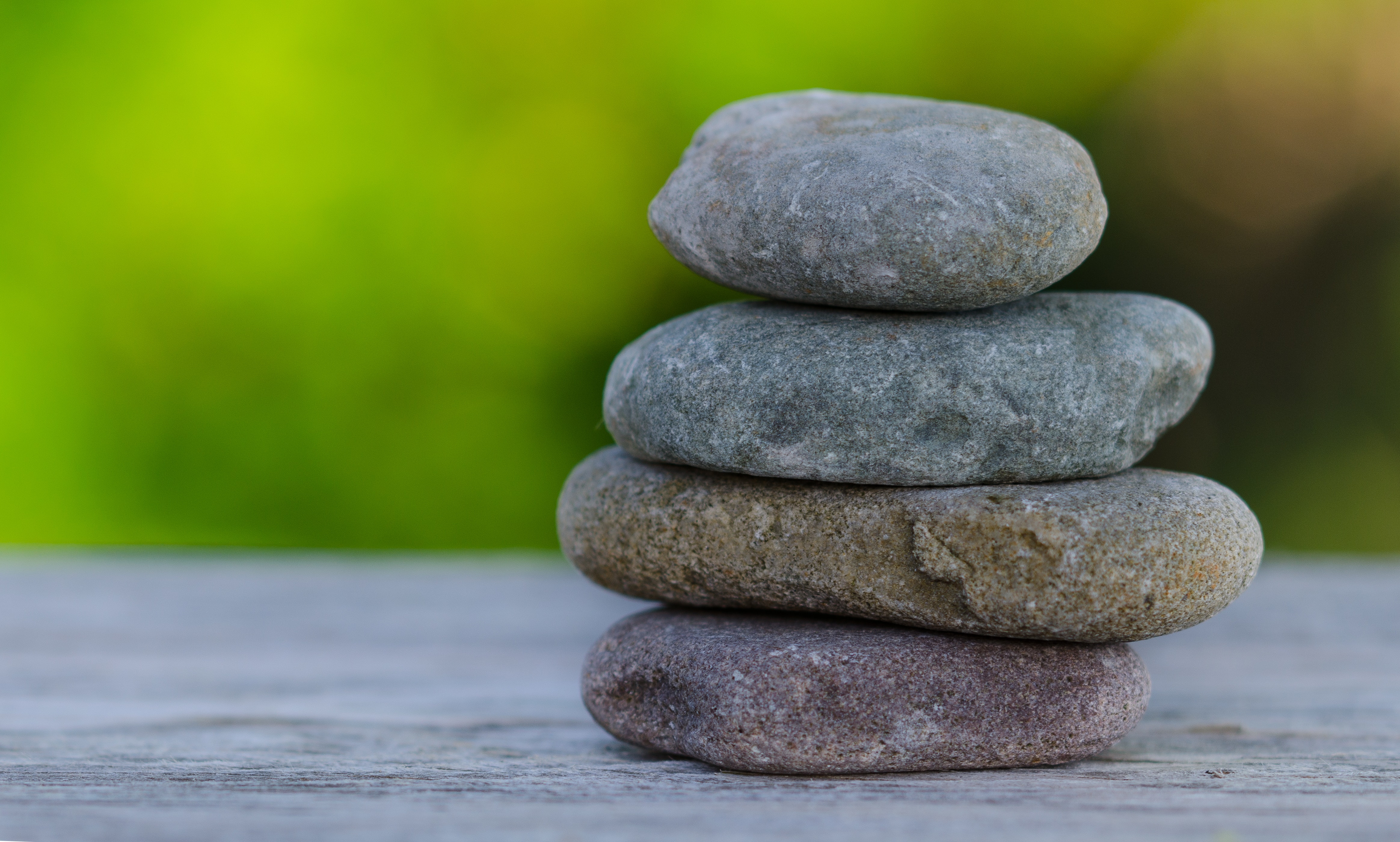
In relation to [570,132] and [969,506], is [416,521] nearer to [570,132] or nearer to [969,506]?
[570,132]

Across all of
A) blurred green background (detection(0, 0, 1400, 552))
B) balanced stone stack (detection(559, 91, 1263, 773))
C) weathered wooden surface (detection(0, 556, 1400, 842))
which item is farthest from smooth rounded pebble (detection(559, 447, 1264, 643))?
blurred green background (detection(0, 0, 1400, 552))

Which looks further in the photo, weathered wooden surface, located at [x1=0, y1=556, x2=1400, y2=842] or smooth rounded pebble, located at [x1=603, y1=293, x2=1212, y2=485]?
smooth rounded pebble, located at [x1=603, y1=293, x2=1212, y2=485]

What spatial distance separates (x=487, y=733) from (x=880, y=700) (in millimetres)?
836

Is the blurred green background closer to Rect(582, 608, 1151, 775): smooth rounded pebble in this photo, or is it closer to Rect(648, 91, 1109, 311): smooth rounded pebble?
Rect(648, 91, 1109, 311): smooth rounded pebble

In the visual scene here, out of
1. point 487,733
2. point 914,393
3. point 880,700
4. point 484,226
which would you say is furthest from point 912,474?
point 484,226

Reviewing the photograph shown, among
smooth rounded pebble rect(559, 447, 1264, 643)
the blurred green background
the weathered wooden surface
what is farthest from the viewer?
the blurred green background

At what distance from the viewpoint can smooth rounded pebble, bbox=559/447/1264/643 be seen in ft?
5.89

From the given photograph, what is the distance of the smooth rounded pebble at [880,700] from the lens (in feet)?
6.06

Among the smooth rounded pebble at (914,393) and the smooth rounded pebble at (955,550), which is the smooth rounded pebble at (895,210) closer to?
the smooth rounded pebble at (914,393)

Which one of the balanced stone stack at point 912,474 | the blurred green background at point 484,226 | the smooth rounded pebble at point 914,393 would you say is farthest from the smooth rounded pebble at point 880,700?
the blurred green background at point 484,226

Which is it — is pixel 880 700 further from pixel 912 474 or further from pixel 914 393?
pixel 914 393

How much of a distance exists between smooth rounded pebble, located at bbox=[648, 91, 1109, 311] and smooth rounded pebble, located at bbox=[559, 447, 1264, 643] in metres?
0.32

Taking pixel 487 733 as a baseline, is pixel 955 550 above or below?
above

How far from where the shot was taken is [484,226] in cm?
503
